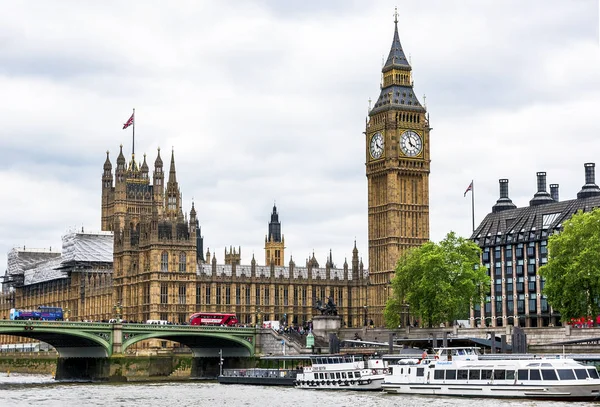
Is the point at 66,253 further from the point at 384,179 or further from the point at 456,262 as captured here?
the point at 456,262

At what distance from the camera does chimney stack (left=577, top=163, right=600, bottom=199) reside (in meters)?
144

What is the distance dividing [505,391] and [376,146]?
8451cm

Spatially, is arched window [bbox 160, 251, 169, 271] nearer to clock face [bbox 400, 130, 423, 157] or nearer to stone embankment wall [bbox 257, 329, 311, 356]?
stone embankment wall [bbox 257, 329, 311, 356]

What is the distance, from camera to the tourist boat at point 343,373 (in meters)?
88.4

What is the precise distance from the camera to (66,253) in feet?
615

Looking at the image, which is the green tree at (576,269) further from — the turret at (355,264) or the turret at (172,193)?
the turret at (172,193)

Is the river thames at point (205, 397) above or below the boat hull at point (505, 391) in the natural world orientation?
below

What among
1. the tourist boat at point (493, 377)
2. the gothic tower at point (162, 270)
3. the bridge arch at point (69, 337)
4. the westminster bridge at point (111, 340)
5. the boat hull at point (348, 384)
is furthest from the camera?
the gothic tower at point (162, 270)

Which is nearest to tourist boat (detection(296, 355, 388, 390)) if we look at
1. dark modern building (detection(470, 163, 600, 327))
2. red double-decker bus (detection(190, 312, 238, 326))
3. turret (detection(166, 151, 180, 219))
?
red double-decker bus (detection(190, 312, 238, 326))

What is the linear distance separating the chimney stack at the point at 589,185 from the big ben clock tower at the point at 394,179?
2147cm

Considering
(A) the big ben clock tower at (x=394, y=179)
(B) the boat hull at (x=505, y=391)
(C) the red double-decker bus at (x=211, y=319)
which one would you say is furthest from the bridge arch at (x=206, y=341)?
(A) the big ben clock tower at (x=394, y=179)

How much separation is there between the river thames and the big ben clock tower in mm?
57934

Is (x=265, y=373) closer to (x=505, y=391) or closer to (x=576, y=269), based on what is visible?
(x=576, y=269)

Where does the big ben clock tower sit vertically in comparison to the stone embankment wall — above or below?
above
